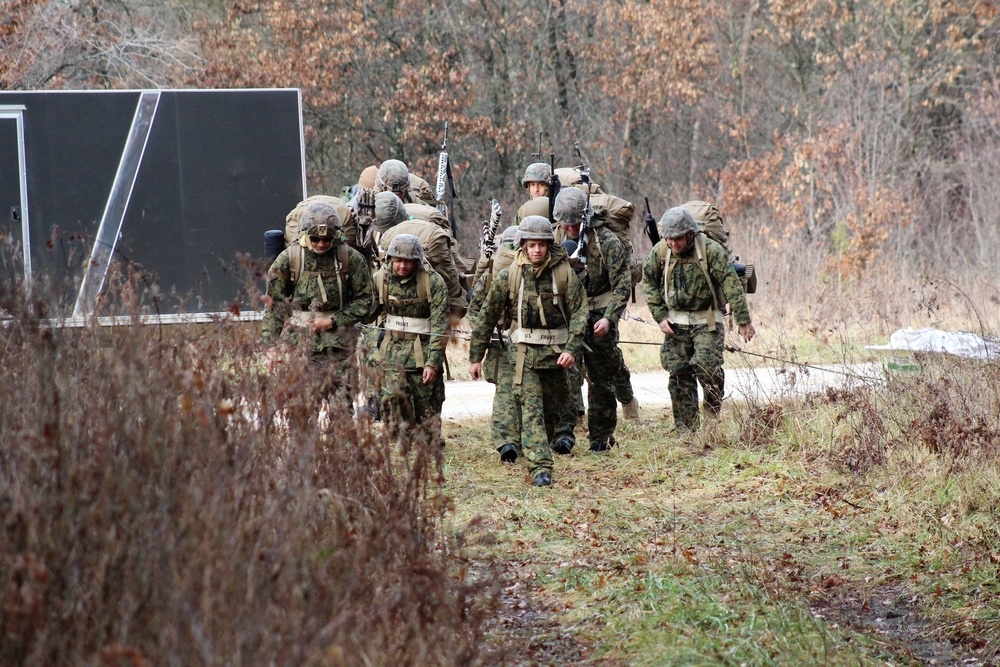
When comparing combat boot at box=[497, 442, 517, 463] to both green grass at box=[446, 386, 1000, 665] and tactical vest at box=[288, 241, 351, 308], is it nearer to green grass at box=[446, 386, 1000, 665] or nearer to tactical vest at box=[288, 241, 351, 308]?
green grass at box=[446, 386, 1000, 665]

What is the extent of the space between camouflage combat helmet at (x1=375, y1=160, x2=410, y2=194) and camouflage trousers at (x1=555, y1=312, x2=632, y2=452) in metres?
2.07

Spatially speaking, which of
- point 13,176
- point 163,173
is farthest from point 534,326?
point 13,176

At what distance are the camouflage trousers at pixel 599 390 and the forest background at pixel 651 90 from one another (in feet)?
30.1

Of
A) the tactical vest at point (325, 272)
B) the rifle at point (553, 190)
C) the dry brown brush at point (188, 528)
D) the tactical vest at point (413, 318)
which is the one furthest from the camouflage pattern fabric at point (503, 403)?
the dry brown brush at point (188, 528)

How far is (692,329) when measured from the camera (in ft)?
30.2

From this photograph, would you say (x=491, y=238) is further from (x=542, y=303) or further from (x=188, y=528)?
(x=188, y=528)

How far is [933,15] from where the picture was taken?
2048 cm

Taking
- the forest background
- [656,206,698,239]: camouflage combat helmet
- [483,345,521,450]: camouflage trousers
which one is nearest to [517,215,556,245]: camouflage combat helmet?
[483,345,521,450]: camouflage trousers

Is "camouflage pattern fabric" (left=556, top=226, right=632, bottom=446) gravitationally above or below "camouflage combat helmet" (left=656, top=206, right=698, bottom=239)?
below

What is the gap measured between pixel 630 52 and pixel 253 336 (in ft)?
60.1

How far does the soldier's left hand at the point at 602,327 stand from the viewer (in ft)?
29.6

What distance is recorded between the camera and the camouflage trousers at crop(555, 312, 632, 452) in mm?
9297

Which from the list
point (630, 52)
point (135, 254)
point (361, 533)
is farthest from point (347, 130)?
point (361, 533)

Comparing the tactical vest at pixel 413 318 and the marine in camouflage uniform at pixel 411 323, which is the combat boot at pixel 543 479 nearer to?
the marine in camouflage uniform at pixel 411 323
